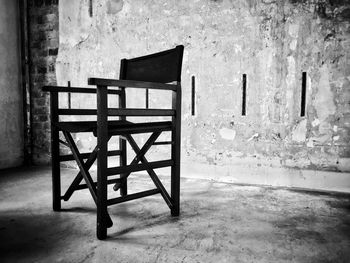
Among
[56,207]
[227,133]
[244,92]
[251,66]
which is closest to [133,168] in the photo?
[56,207]

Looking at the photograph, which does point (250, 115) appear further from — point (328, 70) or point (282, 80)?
point (328, 70)

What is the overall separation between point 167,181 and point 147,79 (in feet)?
3.75

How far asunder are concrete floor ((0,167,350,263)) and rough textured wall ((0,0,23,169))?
1.08 metres

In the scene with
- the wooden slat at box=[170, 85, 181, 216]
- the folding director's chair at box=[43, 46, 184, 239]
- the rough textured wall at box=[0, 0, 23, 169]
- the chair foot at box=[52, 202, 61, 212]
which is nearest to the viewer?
the folding director's chair at box=[43, 46, 184, 239]

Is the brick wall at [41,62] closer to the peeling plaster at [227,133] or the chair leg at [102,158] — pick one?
the peeling plaster at [227,133]

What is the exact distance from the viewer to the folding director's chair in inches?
54.5

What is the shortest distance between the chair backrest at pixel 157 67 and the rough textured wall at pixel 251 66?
84 centimetres

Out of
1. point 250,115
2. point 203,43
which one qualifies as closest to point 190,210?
point 250,115

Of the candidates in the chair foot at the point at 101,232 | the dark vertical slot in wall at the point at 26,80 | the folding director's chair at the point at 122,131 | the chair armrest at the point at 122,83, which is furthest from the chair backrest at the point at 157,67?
the dark vertical slot in wall at the point at 26,80

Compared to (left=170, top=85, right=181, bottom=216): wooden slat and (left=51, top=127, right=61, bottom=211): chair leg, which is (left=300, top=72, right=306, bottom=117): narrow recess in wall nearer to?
(left=170, top=85, right=181, bottom=216): wooden slat

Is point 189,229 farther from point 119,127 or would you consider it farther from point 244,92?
point 244,92

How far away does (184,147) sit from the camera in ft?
9.28

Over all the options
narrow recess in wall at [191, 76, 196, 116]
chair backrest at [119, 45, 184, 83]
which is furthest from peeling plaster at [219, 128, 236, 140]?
chair backrest at [119, 45, 184, 83]

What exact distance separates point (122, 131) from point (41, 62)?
8.04ft
